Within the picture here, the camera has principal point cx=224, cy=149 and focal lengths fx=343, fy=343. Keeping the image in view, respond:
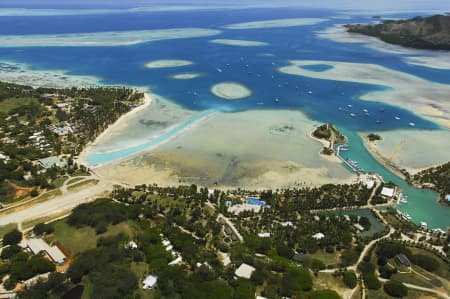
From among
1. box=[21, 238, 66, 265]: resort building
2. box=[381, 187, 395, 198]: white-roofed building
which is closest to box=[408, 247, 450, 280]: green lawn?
box=[381, 187, 395, 198]: white-roofed building

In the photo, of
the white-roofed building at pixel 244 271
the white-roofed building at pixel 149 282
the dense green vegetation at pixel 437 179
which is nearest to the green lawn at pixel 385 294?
the white-roofed building at pixel 244 271

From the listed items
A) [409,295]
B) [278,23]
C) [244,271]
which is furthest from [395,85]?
[278,23]

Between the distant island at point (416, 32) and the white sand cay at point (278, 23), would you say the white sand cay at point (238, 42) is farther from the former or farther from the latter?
the distant island at point (416, 32)

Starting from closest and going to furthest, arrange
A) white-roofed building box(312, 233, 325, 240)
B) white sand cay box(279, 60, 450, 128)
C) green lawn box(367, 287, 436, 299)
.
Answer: green lawn box(367, 287, 436, 299) < white-roofed building box(312, 233, 325, 240) < white sand cay box(279, 60, 450, 128)

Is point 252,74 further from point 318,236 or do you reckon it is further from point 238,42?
point 318,236

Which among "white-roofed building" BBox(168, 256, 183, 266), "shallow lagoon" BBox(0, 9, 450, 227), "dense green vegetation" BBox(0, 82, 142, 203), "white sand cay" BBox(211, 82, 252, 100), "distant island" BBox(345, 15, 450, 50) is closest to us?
"white-roofed building" BBox(168, 256, 183, 266)

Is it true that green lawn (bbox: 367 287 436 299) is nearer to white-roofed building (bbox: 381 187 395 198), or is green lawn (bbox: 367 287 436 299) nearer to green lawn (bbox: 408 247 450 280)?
green lawn (bbox: 408 247 450 280)

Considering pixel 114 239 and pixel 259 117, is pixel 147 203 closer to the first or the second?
pixel 114 239
